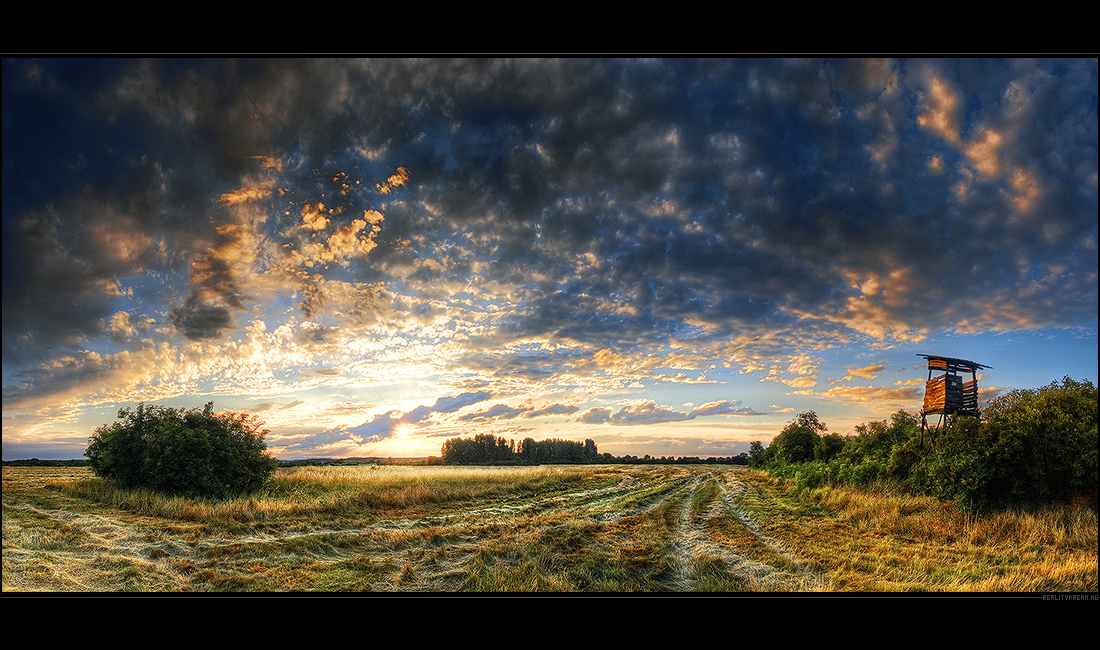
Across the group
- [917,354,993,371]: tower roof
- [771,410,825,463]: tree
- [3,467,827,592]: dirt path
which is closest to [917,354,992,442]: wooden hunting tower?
[917,354,993,371]: tower roof

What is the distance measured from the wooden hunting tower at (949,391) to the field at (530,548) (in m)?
4.43

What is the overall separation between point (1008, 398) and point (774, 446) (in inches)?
1504

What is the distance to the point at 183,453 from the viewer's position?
18234mm

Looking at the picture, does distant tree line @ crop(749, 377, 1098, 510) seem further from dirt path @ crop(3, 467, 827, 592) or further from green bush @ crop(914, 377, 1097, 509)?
dirt path @ crop(3, 467, 827, 592)

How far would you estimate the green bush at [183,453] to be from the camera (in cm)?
1794

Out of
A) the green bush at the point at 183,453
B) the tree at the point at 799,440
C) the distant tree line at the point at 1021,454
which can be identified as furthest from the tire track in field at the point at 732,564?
the tree at the point at 799,440

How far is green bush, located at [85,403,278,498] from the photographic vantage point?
58.9 feet

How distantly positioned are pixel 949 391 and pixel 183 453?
107 ft

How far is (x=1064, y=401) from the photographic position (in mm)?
12094

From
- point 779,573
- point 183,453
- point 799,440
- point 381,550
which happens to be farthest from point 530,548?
point 799,440

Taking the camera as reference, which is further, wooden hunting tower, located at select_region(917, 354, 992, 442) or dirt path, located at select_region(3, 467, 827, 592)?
wooden hunting tower, located at select_region(917, 354, 992, 442)

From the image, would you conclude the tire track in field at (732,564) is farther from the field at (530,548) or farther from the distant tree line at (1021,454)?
the distant tree line at (1021,454)

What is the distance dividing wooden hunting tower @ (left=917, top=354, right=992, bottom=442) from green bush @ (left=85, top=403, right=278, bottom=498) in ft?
98.0

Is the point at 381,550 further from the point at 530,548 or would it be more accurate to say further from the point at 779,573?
the point at 779,573
